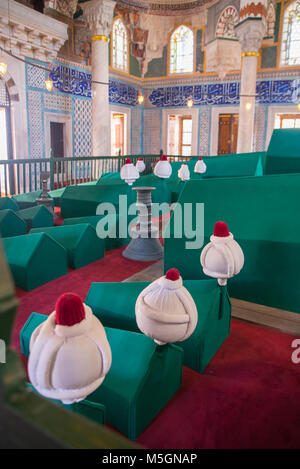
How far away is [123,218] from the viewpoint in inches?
144

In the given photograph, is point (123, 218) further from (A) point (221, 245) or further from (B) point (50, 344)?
(B) point (50, 344)

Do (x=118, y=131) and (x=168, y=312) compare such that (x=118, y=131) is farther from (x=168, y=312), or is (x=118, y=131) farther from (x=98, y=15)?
(x=168, y=312)

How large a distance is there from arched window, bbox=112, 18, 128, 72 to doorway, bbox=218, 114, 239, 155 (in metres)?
3.67

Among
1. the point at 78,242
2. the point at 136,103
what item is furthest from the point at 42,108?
the point at 78,242

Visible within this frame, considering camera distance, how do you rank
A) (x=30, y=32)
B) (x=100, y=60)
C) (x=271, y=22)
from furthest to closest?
(x=271, y=22), (x=100, y=60), (x=30, y=32)

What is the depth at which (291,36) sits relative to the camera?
10008mm

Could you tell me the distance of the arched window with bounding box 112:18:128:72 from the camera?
414 inches

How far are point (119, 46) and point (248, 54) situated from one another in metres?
4.04

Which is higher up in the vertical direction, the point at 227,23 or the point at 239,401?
the point at 227,23

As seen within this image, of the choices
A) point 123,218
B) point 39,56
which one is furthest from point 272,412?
point 39,56

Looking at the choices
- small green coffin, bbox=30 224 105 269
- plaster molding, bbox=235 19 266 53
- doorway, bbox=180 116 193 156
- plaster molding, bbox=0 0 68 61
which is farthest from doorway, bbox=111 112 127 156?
small green coffin, bbox=30 224 105 269

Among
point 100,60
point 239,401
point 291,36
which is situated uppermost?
point 291,36

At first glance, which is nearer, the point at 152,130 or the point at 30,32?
the point at 30,32

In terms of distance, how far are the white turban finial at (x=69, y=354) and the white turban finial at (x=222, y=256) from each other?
87cm
